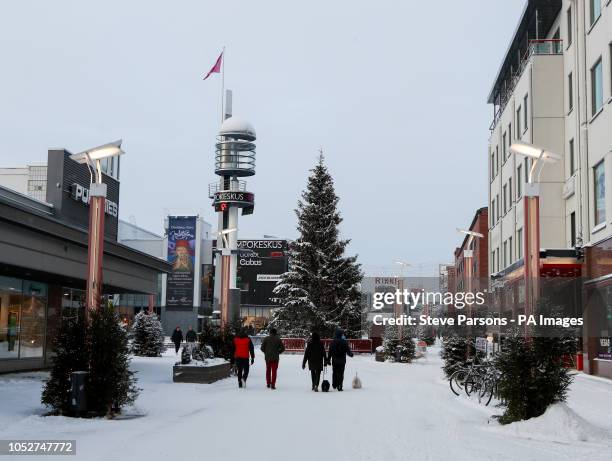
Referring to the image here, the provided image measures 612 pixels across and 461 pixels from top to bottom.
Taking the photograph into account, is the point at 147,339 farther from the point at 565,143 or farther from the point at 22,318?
the point at 565,143

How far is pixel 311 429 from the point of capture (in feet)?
41.6

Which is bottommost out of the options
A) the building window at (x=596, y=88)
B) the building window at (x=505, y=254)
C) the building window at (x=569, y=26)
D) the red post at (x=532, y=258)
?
the red post at (x=532, y=258)

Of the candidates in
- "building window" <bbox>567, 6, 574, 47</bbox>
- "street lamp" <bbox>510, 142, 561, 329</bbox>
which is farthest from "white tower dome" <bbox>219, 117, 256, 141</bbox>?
"street lamp" <bbox>510, 142, 561, 329</bbox>

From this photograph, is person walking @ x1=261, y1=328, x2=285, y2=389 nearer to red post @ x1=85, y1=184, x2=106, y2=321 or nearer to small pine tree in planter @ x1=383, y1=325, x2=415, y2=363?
red post @ x1=85, y1=184, x2=106, y2=321

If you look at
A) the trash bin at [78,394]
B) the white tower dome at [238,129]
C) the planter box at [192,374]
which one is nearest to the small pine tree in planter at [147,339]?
the planter box at [192,374]

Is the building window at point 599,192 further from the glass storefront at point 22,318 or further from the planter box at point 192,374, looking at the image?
the glass storefront at point 22,318

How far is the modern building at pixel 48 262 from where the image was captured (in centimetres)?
1948

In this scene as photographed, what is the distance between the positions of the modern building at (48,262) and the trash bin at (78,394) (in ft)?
16.0

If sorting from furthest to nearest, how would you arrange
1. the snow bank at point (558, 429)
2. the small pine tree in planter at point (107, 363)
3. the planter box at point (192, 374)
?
the planter box at point (192, 374) → the small pine tree in planter at point (107, 363) → the snow bank at point (558, 429)

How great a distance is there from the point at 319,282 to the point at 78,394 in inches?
1514

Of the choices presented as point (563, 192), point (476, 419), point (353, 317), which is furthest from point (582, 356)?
point (353, 317)

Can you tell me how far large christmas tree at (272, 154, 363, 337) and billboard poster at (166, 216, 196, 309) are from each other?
4224 cm

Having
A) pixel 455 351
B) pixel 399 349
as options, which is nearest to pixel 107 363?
pixel 455 351

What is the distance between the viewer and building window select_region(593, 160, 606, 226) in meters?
28.1
